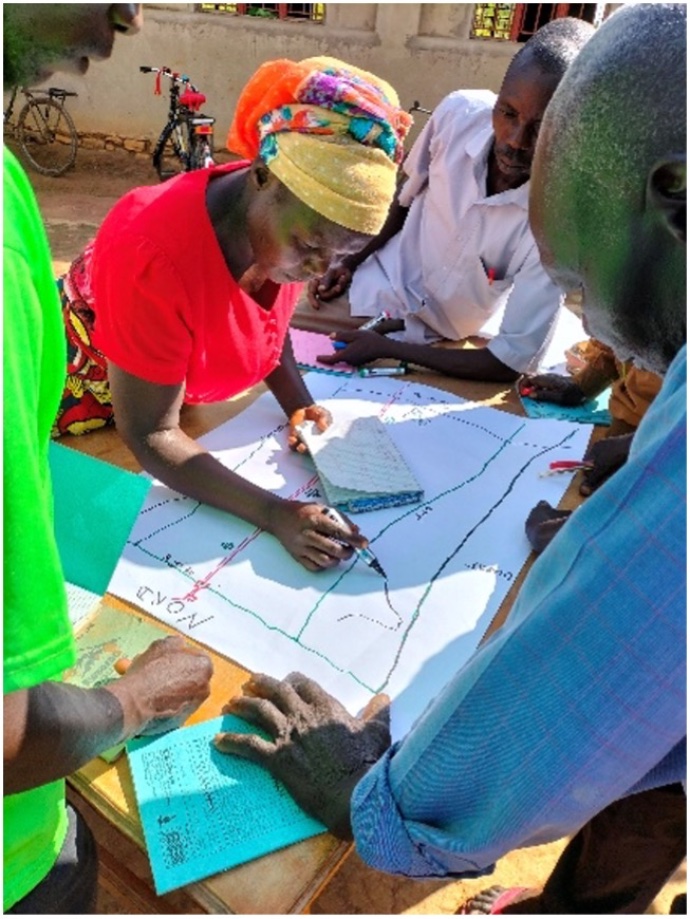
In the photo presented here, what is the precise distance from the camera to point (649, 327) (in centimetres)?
68

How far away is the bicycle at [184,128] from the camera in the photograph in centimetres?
636

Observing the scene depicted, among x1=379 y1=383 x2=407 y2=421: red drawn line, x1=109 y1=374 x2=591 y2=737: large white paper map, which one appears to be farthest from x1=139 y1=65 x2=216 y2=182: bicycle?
x1=109 y1=374 x2=591 y2=737: large white paper map

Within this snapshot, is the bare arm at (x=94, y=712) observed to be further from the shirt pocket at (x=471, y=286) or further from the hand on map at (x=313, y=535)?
the shirt pocket at (x=471, y=286)

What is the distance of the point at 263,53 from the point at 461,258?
555cm

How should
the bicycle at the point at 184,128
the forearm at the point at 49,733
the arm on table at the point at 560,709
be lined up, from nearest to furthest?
the arm on table at the point at 560,709 → the forearm at the point at 49,733 → the bicycle at the point at 184,128

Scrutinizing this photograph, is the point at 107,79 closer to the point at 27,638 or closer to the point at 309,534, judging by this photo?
the point at 309,534

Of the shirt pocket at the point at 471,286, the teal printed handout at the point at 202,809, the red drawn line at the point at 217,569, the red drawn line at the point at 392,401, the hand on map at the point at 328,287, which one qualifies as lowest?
the teal printed handout at the point at 202,809

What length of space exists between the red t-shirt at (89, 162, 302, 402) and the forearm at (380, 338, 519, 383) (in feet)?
1.96

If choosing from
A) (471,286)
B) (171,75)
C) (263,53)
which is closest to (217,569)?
(471,286)

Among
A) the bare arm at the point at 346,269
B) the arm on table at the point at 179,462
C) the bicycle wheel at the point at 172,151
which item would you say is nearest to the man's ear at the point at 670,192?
the arm on table at the point at 179,462

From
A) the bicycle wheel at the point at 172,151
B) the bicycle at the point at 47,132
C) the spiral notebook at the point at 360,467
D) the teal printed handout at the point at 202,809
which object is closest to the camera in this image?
the teal printed handout at the point at 202,809

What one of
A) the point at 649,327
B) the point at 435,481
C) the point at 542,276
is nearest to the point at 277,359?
the point at 435,481

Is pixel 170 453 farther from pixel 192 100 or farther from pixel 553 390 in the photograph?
pixel 192 100

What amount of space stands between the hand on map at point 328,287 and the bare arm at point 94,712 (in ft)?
5.37
